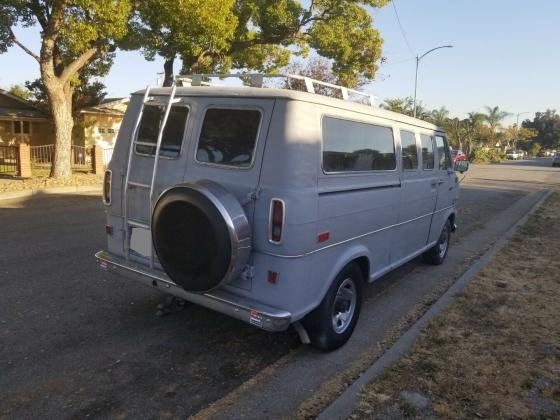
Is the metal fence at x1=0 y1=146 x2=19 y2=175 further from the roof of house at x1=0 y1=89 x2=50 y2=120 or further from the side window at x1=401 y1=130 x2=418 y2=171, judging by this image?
the side window at x1=401 y1=130 x2=418 y2=171

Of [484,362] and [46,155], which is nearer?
[484,362]

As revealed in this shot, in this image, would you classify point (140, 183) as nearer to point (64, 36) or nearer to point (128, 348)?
point (128, 348)

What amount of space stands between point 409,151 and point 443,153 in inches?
63.2

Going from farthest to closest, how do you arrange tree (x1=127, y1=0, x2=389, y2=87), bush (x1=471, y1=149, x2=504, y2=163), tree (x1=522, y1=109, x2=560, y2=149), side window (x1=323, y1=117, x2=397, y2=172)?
tree (x1=522, y1=109, x2=560, y2=149), bush (x1=471, y1=149, x2=504, y2=163), tree (x1=127, y1=0, x2=389, y2=87), side window (x1=323, y1=117, x2=397, y2=172)

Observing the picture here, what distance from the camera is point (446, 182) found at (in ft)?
22.4

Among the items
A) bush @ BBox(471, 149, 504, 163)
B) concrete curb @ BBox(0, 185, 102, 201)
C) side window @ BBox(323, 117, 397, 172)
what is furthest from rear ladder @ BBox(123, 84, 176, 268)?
bush @ BBox(471, 149, 504, 163)

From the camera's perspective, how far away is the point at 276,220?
3.43m

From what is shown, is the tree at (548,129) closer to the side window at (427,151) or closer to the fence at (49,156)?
the fence at (49,156)

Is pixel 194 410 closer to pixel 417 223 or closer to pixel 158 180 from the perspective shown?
pixel 158 180

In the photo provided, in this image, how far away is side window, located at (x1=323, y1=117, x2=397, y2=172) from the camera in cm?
384

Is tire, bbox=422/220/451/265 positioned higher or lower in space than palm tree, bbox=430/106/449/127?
lower

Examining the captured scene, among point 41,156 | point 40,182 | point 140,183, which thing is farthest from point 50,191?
point 140,183

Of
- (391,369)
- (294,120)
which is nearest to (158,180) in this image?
(294,120)

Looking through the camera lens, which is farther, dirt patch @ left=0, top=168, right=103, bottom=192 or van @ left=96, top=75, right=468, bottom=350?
dirt patch @ left=0, top=168, right=103, bottom=192
